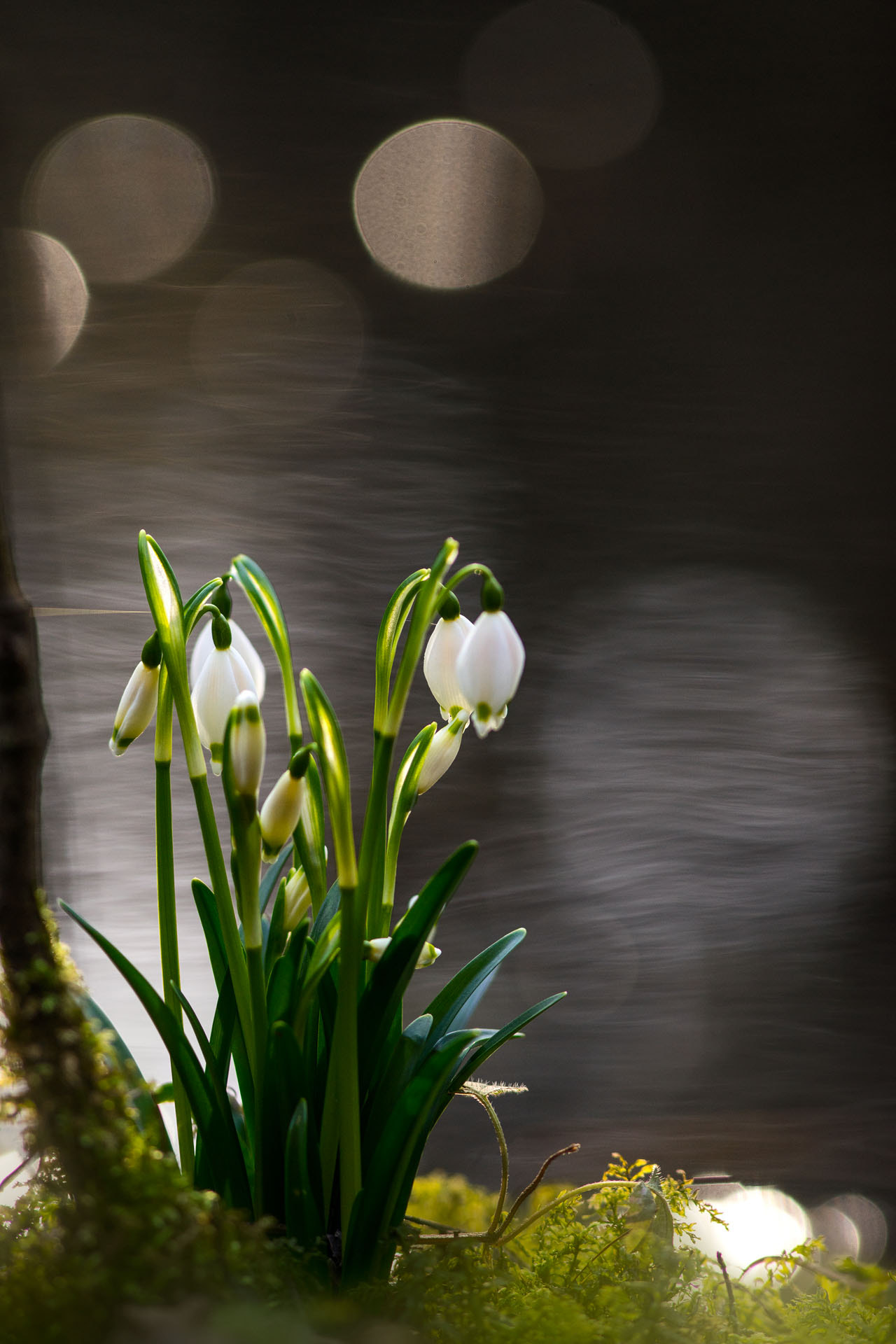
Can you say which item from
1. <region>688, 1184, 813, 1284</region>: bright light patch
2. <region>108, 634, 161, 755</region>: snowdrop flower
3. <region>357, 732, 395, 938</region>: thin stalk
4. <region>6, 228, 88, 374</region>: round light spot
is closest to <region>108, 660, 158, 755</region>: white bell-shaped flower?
<region>108, 634, 161, 755</region>: snowdrop flower

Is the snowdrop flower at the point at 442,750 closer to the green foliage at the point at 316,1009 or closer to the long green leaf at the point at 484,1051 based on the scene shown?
the green foliage at the point at 316,1009

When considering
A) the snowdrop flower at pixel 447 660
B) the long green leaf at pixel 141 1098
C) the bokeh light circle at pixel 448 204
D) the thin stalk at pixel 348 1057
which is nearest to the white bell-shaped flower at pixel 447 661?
the snowdrop flower at pixel 447 660

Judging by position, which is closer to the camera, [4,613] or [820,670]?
[4,613]

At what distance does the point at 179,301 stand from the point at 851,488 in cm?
73

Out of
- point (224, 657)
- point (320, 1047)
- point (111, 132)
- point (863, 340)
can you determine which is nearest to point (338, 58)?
point (111, 132)

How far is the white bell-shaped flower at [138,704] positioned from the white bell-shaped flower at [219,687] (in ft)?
0.09

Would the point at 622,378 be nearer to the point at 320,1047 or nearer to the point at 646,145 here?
the point at 646,145

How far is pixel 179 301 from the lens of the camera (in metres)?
0.86

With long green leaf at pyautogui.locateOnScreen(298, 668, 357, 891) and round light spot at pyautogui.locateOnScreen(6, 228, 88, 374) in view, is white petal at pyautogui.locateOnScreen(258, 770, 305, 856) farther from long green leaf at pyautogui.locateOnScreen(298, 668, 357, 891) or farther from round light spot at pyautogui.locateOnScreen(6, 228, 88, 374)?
round light spot at pyautogui.locateOnScreen(6, 228, 88, 374)

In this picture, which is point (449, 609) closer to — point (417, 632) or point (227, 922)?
point (417, 632)

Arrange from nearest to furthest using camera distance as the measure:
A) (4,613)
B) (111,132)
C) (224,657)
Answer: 1. (4,613)
2. (224,657)
3. (111,132)

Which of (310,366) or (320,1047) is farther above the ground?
(310,366)

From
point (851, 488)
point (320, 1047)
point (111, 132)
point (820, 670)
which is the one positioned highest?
point (111, 132)

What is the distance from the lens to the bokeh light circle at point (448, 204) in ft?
2.81
